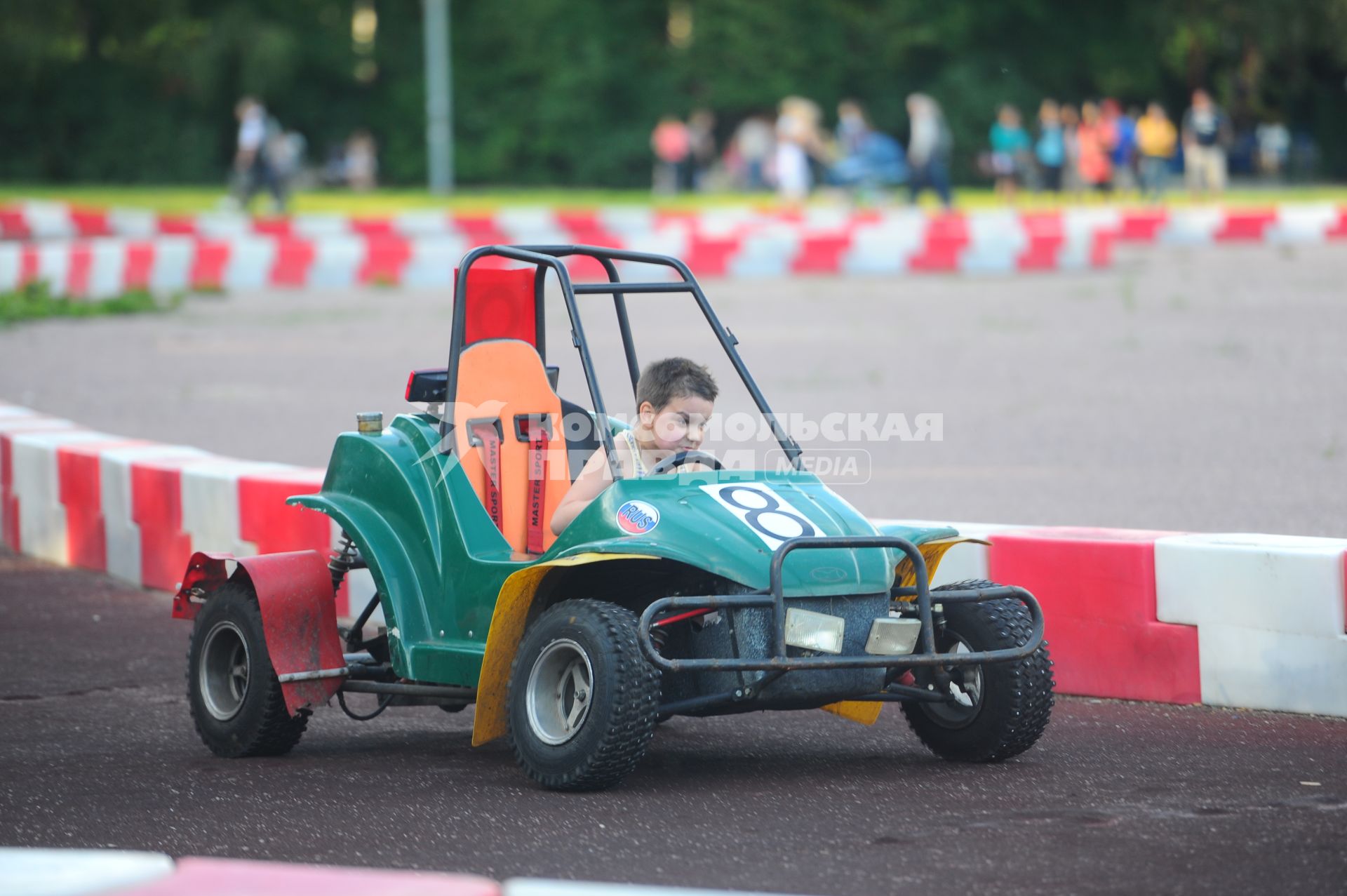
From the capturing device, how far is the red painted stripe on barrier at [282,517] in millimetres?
7238

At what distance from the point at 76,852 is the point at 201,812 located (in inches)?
57.1

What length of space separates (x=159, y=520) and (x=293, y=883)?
17.7 ft

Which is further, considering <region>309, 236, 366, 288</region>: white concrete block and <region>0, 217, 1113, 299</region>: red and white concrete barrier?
<region>309, 236, 366, 288</region>: white concrete block

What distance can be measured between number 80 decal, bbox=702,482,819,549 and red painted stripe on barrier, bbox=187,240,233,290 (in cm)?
1605

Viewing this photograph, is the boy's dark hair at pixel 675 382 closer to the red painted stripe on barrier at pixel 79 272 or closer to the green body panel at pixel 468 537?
the green body panel at pixel 468 537

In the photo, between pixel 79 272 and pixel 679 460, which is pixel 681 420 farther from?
pixel 79 272

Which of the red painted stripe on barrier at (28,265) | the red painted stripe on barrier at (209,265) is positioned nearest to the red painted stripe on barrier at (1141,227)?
the red painted stripe on barrier at (209,265)

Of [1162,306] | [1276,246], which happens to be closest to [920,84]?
[1276,246]

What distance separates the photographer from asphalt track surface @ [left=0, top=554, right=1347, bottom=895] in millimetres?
3846

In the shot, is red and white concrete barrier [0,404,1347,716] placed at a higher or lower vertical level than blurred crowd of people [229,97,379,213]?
lower

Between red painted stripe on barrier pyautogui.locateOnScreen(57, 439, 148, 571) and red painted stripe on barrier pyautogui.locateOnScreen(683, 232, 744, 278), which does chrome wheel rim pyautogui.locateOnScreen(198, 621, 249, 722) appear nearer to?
red painted stripe on barrier pyautogui.locateOnScreen(57, 439, 148, 571)

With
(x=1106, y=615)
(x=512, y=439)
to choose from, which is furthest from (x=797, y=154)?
(x=512, y=439)

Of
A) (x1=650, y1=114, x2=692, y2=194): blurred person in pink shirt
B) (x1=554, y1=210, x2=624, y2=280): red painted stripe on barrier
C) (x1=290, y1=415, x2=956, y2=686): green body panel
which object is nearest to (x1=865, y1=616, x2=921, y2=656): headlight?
(x1=290, y1=415, x2=956, y2=686): green body panel

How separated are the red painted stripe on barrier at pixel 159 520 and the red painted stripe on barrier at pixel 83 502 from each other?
0.33 m
